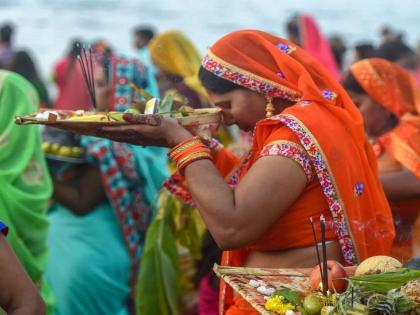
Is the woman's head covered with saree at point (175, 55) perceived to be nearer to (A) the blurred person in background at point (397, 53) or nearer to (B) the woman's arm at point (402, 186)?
(A) the blurred person in background at point (397, 53)

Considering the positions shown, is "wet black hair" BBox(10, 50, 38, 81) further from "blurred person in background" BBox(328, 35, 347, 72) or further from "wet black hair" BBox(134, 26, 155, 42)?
"blurred person in background" BBox(328, 35, 347, 72)

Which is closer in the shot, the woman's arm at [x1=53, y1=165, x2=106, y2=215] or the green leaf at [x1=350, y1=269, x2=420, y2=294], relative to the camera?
the green leaf at [x1=350, y1=269, x2=420, y2=294]

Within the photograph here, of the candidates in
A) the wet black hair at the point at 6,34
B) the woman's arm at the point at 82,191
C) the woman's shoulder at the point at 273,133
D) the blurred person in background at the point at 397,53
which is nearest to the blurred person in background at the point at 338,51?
the wet black hair at the point at 6,34

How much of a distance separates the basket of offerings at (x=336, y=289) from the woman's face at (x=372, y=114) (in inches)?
→ 81.3

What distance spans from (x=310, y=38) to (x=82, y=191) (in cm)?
462

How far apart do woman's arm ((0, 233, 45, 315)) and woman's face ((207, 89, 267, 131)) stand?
3.13 feet

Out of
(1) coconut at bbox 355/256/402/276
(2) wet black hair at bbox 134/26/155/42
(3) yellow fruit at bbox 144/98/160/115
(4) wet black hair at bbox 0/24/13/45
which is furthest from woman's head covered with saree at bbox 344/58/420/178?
(4) wet black hair at bbox 0/24/13/45

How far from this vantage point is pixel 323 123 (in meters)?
3.63

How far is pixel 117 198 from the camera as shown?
598 cm

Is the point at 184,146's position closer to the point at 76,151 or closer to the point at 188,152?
the point at 188,152

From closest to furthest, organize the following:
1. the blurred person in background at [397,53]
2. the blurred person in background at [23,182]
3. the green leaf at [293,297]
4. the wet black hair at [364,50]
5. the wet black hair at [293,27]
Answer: the green leaf at [293,297]
the blurred person in background at [23,182]
the blurred person in background at [397,53]
the wet black hair at [364,50]
the wet black hair at [293,27]

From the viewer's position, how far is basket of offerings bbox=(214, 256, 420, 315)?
2795 millimetres

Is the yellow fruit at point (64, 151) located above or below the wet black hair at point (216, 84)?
below

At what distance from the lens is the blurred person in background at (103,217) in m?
5.90
